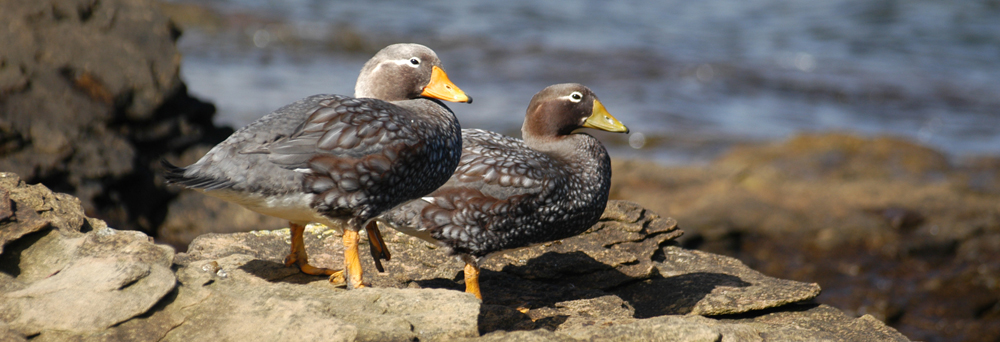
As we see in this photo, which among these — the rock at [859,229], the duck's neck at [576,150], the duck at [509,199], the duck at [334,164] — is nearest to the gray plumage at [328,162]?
the duck at [334,164]

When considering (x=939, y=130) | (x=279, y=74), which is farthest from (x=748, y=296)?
(x=279, y=74)

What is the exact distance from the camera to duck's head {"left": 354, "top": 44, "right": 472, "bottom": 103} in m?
4.89

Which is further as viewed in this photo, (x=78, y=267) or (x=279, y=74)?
(x=279, y=74)

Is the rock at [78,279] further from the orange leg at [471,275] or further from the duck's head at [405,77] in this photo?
the orange leg at [471,275]

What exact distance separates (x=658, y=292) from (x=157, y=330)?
3.38 meters

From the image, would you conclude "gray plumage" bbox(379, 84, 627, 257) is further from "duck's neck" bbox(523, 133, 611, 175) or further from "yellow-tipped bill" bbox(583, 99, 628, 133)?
"yellow-tipped bill" bbox(583, 99, 628, 133)

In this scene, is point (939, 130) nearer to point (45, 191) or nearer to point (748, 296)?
point (748, 296)

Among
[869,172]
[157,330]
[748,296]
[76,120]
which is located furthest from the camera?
[869,172]

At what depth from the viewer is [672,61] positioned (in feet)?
67.1

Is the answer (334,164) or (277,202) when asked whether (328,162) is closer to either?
(334,164)

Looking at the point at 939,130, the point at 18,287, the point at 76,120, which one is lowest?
the point at 939,130

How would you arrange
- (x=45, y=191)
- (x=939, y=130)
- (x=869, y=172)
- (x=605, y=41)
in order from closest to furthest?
(x=45, y=191)
(x=869, y=172)
(x=939, y=130)
(x=605, y=41)

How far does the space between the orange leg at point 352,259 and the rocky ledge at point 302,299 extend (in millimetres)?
296

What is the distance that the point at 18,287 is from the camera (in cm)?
327
